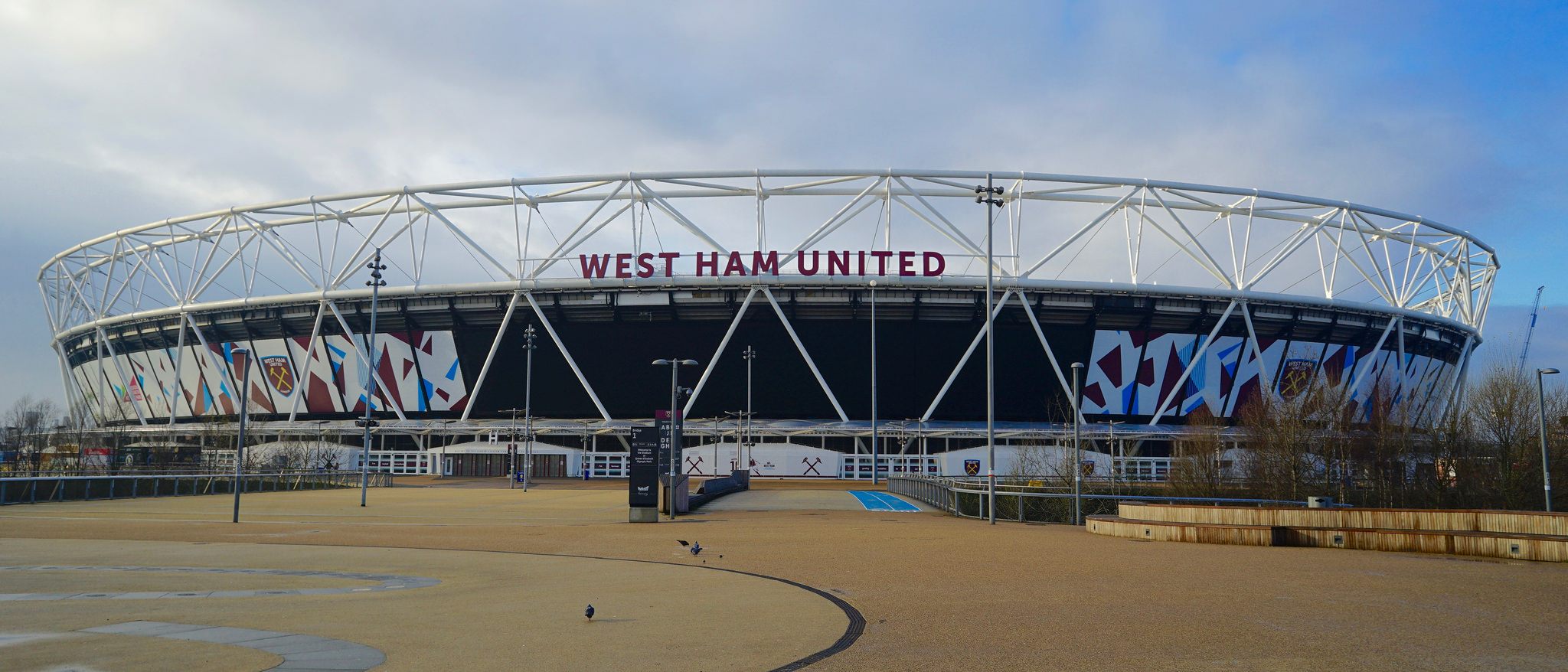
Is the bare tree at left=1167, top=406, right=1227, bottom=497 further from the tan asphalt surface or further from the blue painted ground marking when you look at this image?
the tan asphalt surface

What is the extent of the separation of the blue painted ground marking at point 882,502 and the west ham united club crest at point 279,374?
49.5 m

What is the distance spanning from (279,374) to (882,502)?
183 feet

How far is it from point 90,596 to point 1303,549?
68.1 feet

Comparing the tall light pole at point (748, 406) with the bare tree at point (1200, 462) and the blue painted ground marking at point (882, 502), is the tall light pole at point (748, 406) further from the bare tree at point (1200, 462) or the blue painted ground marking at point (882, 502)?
the bare tree at point (1200, 462)

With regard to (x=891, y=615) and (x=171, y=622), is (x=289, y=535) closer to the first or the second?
(x=171, y=622)

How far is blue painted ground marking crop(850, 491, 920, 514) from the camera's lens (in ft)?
119

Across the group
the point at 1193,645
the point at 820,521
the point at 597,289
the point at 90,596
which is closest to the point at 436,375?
the point at 597,289

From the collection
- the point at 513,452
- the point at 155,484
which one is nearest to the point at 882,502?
the point at 155,484

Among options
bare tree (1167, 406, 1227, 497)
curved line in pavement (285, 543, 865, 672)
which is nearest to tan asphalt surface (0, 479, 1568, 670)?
curved line in pavement (285, 543, 865, 672)

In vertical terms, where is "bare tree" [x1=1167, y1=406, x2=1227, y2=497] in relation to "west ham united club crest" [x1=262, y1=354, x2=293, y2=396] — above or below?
below

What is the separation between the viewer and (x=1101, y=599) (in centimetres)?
1283

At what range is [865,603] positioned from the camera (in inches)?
498

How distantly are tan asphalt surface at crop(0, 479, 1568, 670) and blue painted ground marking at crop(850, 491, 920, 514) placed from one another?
461 inches

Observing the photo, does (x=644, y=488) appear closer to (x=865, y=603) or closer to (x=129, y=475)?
(x=865, y=603)
